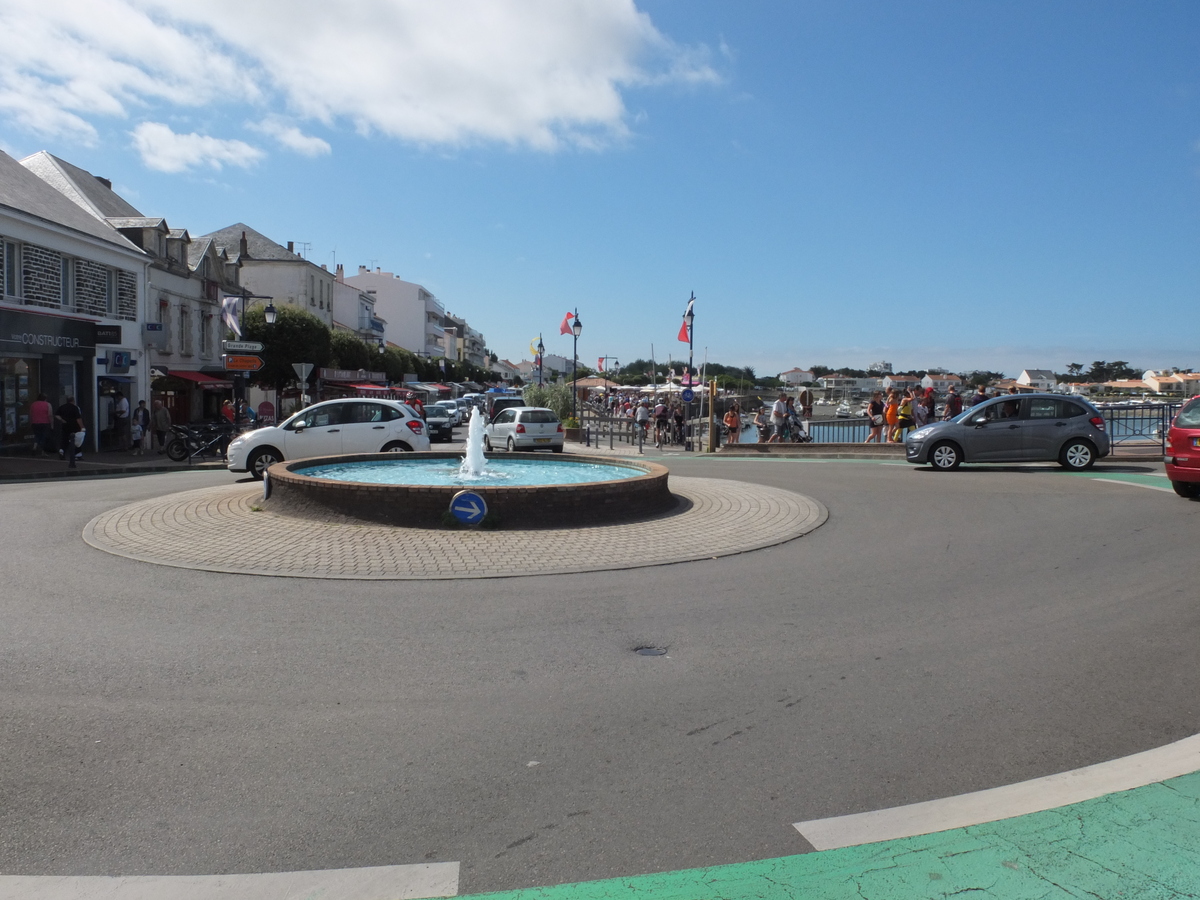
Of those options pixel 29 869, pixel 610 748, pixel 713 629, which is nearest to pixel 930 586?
pixel 713 629

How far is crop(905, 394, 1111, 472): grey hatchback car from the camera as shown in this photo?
18078mm

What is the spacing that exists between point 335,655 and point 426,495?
483 centimetres

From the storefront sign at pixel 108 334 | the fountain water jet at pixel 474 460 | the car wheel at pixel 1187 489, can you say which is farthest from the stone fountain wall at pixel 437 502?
the storefront sign at pixel 108 334

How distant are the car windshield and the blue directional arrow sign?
1000 cm

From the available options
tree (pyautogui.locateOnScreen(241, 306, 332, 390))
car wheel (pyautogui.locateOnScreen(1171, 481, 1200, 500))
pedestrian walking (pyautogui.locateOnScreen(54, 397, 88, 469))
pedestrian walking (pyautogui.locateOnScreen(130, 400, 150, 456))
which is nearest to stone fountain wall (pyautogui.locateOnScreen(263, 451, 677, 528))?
car wheel (pyautogui.locateOnScreen(1171, 481, 1200, 500))

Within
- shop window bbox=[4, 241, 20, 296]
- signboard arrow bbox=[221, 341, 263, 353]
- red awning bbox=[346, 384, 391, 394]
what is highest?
shop window bbox=[4, 241, 20, 296]

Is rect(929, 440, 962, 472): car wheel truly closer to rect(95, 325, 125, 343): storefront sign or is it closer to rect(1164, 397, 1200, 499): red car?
rect(1164, 397, 1200, 499): red car

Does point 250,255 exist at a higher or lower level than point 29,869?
higher

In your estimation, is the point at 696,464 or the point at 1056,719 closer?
the point at 1056,719

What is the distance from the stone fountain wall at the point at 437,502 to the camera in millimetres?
10719

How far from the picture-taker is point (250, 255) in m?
67.1

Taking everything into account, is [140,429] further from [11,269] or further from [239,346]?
[239,346]

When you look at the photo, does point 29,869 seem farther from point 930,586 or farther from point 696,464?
point 696,464

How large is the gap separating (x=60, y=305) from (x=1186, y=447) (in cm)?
2829
